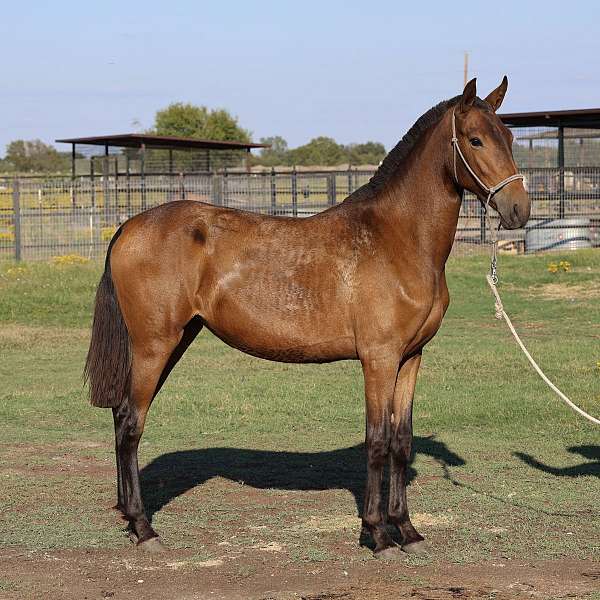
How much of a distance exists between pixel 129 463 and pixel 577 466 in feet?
12.2

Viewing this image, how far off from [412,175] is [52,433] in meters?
4.84

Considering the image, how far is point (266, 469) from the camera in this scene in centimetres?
802

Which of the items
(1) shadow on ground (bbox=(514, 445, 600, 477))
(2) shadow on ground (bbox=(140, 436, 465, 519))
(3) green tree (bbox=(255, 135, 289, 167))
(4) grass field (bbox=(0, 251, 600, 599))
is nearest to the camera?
(4) grass field (bbox=(0, 251, 600, 599))

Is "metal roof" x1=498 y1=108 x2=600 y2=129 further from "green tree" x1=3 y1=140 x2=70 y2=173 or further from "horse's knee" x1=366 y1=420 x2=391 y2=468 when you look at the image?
"green tree" x1=3 y1=140 x2=70 y2=173

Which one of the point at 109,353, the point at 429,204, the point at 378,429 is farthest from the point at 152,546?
the point at 429,204

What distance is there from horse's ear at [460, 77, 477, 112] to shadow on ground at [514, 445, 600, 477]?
3.28 meters

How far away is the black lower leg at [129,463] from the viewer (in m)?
6.26

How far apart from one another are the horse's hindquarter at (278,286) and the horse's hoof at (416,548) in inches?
46.5

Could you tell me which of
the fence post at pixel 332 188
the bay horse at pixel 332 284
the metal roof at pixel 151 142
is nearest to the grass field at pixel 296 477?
the bay horse at pixel 332 284

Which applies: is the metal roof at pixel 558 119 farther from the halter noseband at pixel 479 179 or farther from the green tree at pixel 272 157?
the green tree at pixel 272 157

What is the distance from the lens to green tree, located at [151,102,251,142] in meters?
63.5

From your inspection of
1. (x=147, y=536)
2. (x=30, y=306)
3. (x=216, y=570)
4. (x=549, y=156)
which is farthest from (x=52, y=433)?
(x=549, y=156)

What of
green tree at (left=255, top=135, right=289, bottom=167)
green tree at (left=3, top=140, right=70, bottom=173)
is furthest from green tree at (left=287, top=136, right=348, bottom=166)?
green tree at (left=3, top=140, right=70, bottom=173)

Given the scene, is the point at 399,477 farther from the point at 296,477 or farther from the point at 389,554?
the point at 296,477
